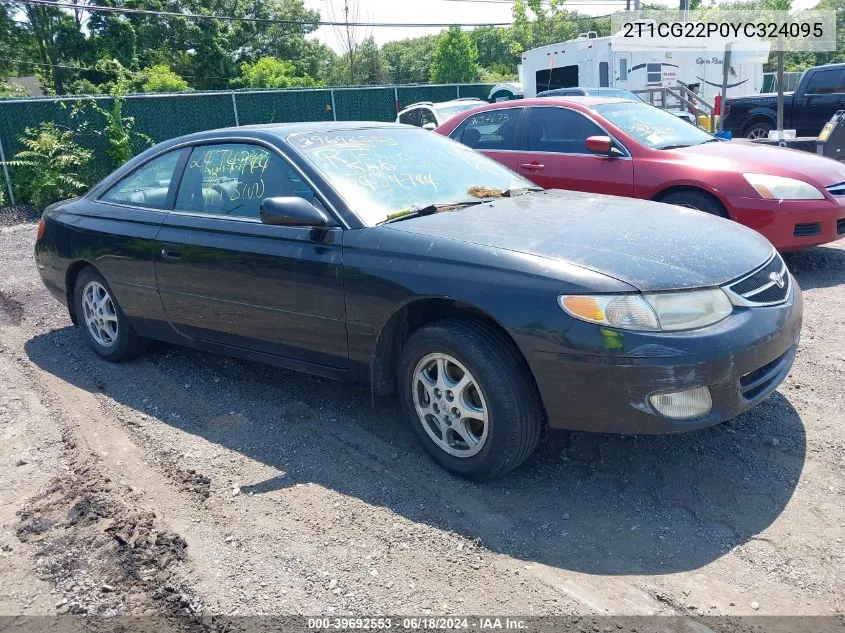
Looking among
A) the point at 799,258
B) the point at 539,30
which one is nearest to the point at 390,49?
the point at 539,30

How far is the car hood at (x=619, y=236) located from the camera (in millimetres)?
3230

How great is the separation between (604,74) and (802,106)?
623 cm

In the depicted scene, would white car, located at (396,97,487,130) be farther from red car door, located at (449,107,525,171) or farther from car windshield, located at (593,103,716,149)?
car windshield, located at (593,103,716,149)

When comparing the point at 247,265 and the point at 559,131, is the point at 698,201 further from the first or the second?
the point at 247,265

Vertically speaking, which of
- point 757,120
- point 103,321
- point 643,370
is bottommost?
point 103,321

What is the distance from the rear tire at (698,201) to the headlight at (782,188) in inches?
12.6

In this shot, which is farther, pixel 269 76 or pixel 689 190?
pixel 269 76

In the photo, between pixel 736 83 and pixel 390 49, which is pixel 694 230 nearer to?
pixel 736 83

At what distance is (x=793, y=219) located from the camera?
20.6ft

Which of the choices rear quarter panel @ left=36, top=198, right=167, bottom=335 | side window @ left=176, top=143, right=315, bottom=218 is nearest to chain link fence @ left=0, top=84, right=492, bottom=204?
rear quarter panel @ left=36, top=198, right=167, bottom=335

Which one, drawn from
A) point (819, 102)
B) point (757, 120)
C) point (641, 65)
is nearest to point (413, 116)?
point (641, 65)

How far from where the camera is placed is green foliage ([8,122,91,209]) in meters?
13.1

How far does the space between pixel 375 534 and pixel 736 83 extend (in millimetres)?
21035

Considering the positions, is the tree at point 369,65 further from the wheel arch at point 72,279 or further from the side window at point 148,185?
the side window at point 148,185
